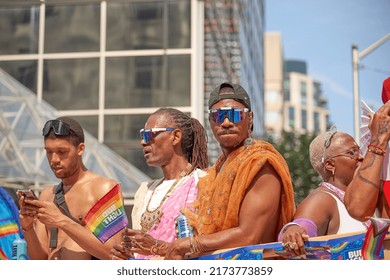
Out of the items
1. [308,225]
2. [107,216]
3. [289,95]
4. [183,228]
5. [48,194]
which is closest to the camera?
[308,225]

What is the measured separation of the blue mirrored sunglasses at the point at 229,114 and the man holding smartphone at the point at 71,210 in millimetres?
604

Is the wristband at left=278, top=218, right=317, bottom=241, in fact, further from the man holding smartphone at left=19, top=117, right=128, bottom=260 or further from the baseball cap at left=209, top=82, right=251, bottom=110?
the man holding smartphone at left=19, top=117, right=128, bottom=260

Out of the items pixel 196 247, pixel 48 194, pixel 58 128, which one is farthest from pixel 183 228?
pixel 48 194

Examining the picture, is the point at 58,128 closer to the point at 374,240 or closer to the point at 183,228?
the point at 183,228

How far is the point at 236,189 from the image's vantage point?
3.58m

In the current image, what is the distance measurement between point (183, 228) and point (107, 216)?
39 cm

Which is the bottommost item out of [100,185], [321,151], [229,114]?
[100,185]

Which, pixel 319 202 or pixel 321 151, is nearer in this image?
pixel 319 202

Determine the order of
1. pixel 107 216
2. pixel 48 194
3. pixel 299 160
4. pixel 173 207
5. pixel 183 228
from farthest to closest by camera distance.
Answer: pixel 299 160, pixel 48 194, pixel 173 207, pixel 107 216, pixel 183 228

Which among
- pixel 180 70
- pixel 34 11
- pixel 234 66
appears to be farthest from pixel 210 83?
pixel 234 66

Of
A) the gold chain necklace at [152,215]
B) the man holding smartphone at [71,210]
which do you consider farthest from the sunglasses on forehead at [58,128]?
the gold chain necklace at [152,215]

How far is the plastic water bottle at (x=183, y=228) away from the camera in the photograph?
3778 millimetres
